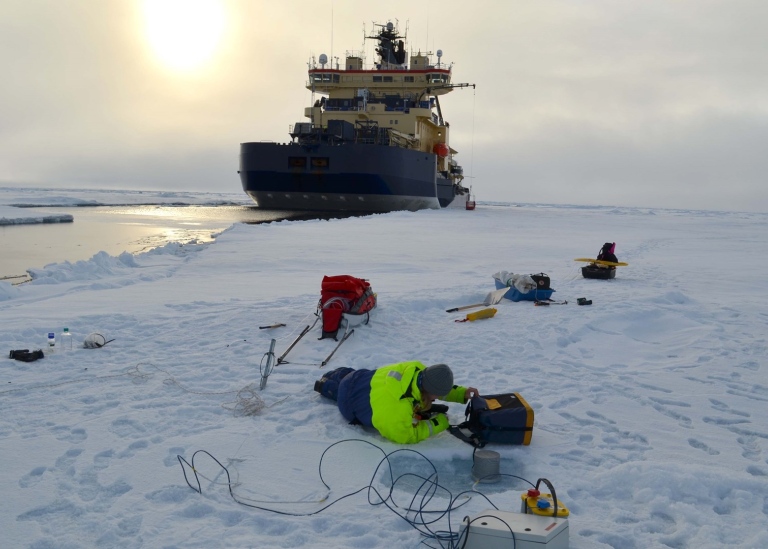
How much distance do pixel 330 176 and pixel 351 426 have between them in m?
30.2

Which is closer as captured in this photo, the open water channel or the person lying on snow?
the person lying on snow

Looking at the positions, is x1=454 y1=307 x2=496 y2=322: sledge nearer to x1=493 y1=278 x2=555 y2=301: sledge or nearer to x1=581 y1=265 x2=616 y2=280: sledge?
x1=493 y1=278 x2=555 y2=301: sledge

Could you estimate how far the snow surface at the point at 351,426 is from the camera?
311cm

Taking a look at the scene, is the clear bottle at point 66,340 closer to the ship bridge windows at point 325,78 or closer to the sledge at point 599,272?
the sledge at point 599,272

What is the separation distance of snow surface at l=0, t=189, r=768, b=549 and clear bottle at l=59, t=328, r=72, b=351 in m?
0.19

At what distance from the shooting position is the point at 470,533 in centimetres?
277

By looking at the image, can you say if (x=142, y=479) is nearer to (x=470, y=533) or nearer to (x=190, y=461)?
(x=190, y=461)

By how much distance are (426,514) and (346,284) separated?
3.92 metres

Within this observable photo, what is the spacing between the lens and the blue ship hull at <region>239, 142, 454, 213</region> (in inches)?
1310

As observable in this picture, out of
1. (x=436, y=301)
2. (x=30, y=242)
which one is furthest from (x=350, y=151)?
(x=436, y=301)

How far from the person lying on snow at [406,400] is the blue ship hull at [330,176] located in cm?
2958

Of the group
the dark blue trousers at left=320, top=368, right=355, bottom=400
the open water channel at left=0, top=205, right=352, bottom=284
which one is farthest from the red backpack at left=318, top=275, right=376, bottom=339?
the open water channel at left=0, top=205, right=352, bottom=284

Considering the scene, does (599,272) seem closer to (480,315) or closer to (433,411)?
(480,315)

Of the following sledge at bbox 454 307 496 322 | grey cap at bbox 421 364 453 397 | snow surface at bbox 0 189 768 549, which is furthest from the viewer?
sledge at bbox 454 307 496 322
